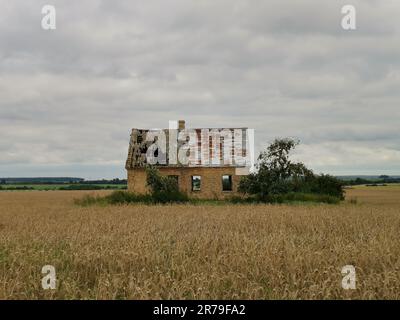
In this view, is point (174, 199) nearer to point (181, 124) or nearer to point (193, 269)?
point (181, 124)

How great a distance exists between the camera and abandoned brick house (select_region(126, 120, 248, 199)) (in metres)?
35.6

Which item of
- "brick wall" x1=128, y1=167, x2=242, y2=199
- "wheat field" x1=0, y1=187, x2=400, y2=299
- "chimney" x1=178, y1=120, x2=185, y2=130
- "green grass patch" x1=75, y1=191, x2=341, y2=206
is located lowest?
"wheat field" x1=0, y1=187, x2=400, y2=299

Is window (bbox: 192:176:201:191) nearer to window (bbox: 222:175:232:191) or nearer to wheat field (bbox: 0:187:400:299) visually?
window (bbox: 222:175:232:191)

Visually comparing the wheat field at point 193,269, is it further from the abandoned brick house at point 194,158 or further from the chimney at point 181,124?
the chimney at point 181,124

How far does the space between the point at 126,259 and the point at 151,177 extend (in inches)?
936

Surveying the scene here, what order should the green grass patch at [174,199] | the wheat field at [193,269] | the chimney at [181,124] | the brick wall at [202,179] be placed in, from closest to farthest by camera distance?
the wheat field at [193,269], the green grass patch at [174,199], the brick wall at [202,179], the chimney at [181,124]

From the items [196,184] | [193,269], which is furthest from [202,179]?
[193,269]

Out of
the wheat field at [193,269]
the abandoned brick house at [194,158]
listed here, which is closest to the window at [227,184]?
the abandoned brick house at [194,158]

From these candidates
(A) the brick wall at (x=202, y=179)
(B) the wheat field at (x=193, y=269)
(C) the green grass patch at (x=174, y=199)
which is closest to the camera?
(B) the wheat field at (x=193, y=269)

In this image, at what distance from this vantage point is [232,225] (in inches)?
607

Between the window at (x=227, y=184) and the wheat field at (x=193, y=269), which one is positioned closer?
the wheat field at (x=193, y=269)

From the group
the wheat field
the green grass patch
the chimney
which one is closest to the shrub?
the green grass patch

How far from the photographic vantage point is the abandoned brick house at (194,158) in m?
35.6
